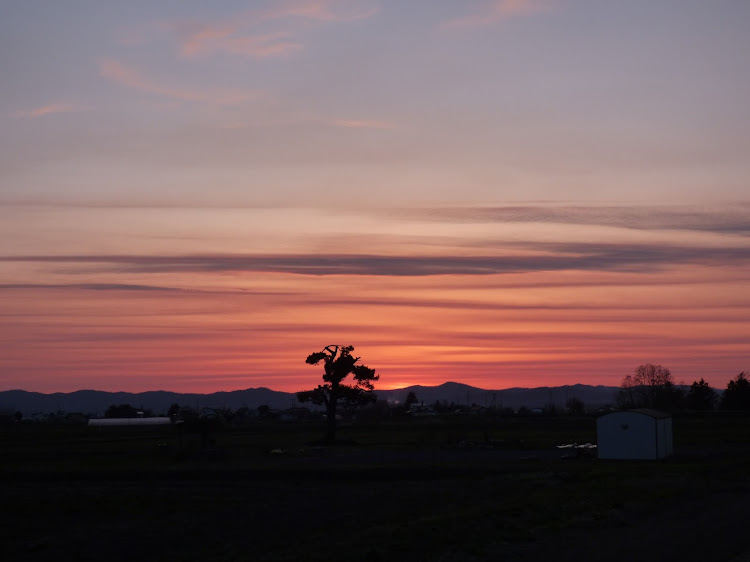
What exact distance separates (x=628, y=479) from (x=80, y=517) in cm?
2330

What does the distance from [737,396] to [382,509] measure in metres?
134

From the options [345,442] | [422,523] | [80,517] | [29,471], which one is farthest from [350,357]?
[422,523]

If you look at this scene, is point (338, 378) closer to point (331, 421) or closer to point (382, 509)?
point (331, 421)

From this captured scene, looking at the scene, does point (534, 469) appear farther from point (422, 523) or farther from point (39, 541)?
point (39, 541)

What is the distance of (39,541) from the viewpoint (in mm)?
27250

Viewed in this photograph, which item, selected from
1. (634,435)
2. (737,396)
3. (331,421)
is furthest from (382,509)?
(737,396)

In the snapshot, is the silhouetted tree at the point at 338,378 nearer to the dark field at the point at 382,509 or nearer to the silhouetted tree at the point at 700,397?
the dark field at the point at 382,509

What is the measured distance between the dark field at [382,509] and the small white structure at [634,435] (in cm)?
149

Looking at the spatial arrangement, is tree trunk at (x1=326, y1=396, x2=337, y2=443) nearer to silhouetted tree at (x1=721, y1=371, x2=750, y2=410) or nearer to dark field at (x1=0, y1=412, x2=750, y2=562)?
dark field at (x1=0, y1=412, x2=750, y2=562)

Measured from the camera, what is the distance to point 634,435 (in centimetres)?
5638

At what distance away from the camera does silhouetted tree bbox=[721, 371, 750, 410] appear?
14800 cm

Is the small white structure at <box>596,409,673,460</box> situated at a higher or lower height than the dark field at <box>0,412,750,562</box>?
higher

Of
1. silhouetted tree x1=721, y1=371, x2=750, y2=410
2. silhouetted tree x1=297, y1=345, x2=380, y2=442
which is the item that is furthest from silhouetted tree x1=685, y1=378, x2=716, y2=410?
silhouetted tree x1=297, y1=345, x2=380, y2=442

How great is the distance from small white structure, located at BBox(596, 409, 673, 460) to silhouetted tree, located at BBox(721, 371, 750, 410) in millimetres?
99296
